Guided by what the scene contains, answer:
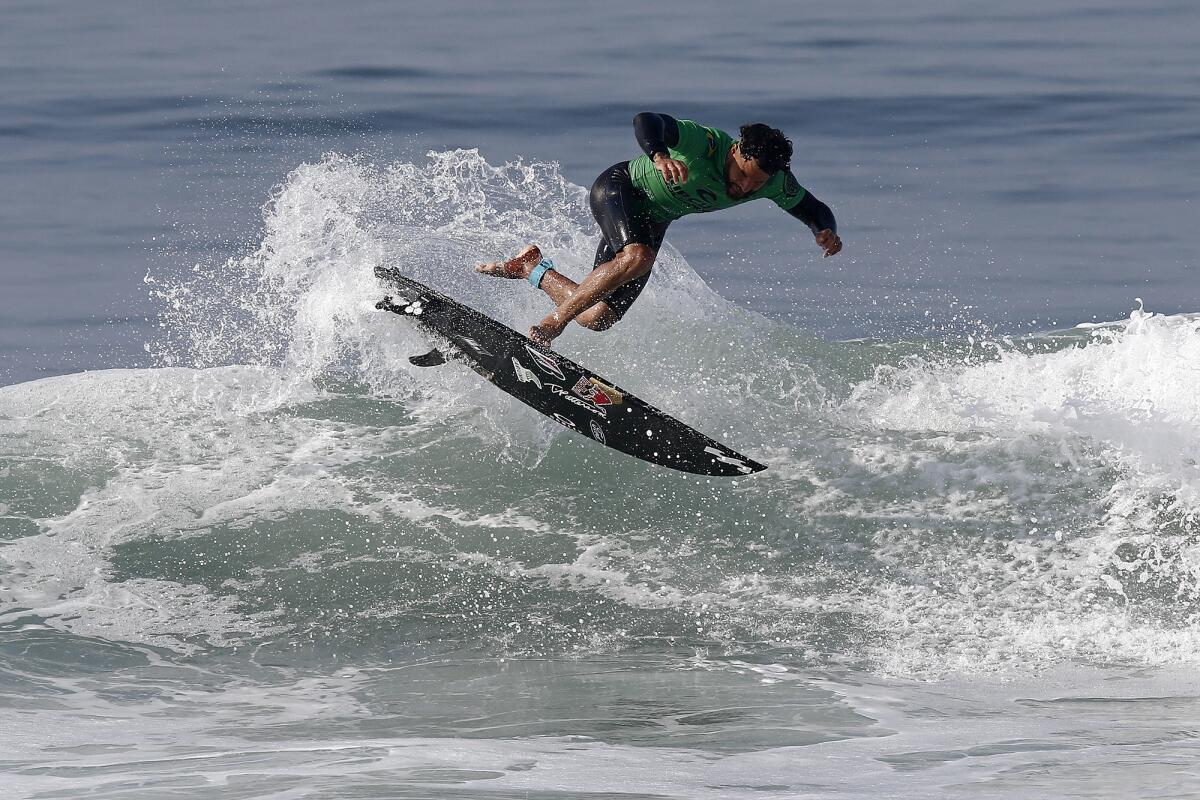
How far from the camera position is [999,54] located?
78.2ft

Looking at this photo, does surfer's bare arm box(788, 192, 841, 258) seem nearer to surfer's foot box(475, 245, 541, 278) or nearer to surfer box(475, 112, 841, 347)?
surfer box(475, 112, 841, 347)

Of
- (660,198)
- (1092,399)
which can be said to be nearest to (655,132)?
(660,198)

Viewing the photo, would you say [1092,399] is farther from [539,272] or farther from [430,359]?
[430,359]

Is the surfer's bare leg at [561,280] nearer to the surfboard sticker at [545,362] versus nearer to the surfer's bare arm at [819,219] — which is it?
the surfboard sticker at [545,362]

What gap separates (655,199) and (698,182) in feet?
1.11

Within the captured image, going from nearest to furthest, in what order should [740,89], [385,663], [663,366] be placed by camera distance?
[385,663] → [663,366] → [740,89]

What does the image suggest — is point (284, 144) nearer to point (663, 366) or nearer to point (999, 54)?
point (663, 366)

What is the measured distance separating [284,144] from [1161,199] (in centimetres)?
961

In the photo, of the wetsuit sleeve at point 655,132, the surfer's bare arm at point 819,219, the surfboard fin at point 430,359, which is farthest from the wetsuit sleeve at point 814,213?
the surfboard fin at point 430,359

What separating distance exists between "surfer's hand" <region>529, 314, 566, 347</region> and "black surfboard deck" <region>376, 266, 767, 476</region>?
141 mm

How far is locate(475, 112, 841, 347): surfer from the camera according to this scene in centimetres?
777

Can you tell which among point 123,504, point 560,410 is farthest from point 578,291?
point 123,504

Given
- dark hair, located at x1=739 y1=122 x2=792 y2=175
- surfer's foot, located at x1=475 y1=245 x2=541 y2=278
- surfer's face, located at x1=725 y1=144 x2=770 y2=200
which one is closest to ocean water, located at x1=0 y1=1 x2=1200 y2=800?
surfer's foot, located at x1=475 y1=245 x2=541 y2=278

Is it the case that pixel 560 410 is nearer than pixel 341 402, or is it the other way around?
pixel 560 410
